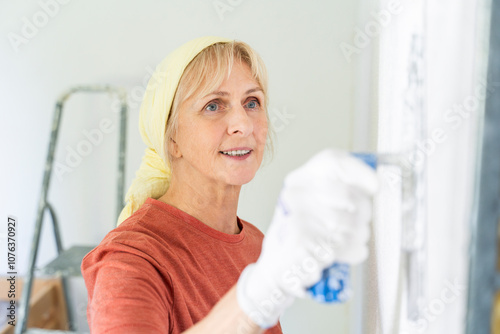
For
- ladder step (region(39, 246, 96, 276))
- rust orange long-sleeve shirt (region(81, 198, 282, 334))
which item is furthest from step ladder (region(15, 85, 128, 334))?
rust orange long-sleeve shirt (region(81, 198, 282, 334))

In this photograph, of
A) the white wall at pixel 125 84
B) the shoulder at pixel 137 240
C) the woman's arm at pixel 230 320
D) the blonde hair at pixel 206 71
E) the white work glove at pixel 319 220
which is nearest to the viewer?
the white work glove at pixel 319 220

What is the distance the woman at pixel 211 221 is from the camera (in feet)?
1.77

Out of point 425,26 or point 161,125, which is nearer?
point 425,26

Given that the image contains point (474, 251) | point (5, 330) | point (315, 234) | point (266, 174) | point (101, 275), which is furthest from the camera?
point (5, 330)

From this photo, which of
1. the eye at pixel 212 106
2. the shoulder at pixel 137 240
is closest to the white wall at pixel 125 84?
the eye at pixel 212 106

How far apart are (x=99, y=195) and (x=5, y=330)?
2.25 feet

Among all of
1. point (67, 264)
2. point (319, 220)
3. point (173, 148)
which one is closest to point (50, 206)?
point (67, 264)

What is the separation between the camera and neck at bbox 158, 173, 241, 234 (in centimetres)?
109

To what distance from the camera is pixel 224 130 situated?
3.45 feet

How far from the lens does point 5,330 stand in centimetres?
194

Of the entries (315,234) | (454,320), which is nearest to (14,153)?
(315,234)

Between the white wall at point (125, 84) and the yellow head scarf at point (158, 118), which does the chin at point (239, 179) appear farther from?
the white wall at point (125, 84)

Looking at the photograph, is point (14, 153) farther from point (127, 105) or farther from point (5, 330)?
point (5, 330)

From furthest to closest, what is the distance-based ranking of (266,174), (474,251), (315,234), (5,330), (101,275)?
(5,330) → (266,174) → (101,275) → (315,234) → (474,251)
